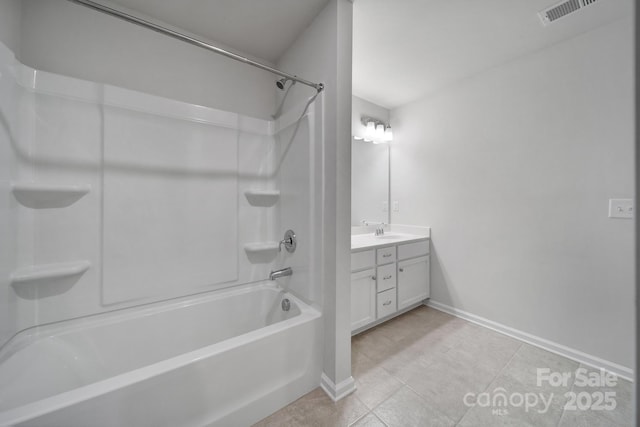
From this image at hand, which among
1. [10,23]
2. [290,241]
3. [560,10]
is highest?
[560,10]

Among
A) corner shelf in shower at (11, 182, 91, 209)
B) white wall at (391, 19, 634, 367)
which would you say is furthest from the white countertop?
corner shelf in shower at (11, 182, 91, 209)

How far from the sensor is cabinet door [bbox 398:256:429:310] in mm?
2205

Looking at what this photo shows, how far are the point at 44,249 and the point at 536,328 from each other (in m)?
3.40

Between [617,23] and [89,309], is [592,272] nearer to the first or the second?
[617,23]

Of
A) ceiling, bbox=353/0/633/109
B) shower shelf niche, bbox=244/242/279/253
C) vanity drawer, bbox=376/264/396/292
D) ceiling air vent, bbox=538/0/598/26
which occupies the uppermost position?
ceiling, bbox=353/0/633/109

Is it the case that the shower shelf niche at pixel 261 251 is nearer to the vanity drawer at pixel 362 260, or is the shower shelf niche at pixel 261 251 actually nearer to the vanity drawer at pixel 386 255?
the vanity drawer at pixel 362 260

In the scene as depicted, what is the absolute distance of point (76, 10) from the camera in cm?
129

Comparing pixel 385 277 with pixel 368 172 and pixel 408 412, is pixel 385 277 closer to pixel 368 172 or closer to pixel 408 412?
pixel 408 412

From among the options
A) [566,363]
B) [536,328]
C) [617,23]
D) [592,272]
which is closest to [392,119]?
[617,23]

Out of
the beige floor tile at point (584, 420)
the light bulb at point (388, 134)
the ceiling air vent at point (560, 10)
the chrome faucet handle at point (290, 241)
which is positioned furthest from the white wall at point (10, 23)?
the beige floor tile at point (584, 420)

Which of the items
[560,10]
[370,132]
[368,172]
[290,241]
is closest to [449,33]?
[560,10]

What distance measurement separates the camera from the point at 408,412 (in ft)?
4.00

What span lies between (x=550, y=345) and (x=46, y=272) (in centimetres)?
336

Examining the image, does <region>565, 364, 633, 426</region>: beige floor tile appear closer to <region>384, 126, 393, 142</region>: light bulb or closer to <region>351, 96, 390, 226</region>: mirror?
<region>351, 96, 390, 226</region>: mirror
